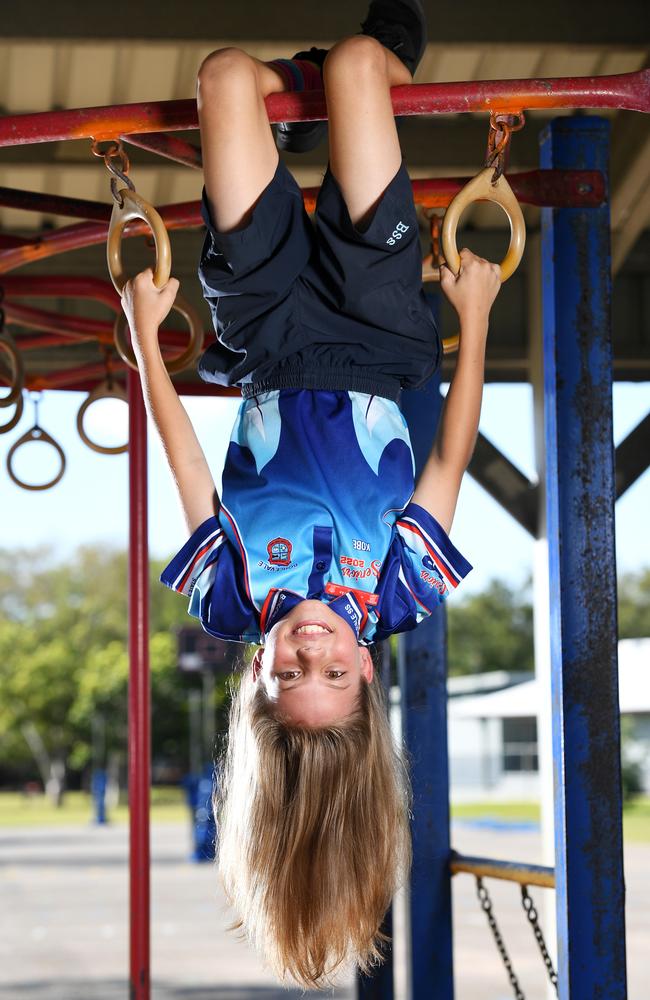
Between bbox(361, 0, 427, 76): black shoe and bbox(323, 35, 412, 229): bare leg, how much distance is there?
0.98 ft

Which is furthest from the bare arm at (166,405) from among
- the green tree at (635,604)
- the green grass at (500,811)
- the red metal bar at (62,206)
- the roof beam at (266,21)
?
the green tree at (635,604)

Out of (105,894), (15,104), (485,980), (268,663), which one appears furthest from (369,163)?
(105,894)

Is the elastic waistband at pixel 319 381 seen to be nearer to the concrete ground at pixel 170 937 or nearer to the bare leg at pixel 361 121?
the bare leg at pixel 361 121

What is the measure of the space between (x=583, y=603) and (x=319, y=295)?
0.73m

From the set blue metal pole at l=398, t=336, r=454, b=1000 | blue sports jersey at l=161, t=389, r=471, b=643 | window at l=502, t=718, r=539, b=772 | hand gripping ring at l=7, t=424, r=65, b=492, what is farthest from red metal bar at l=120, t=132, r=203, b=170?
window at l=502, t=718, r=539, b=772

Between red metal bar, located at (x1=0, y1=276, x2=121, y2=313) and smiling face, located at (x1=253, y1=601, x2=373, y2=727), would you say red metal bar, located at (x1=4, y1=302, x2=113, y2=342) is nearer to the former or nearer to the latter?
red metal bar, located at (x1=0, y1=276, x2=121, y2=313)

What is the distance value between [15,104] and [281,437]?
3.57m

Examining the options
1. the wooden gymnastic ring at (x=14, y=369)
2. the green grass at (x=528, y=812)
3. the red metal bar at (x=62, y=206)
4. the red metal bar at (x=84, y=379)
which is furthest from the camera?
the green grass at (x=528, y=812)

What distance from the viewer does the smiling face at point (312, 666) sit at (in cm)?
207

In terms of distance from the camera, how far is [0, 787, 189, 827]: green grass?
27234mm

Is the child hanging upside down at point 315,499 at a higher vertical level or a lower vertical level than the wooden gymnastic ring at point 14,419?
lower

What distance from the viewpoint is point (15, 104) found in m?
5.18

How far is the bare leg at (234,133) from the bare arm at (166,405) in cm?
17

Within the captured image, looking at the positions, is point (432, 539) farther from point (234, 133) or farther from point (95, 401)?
point (95, 401)
